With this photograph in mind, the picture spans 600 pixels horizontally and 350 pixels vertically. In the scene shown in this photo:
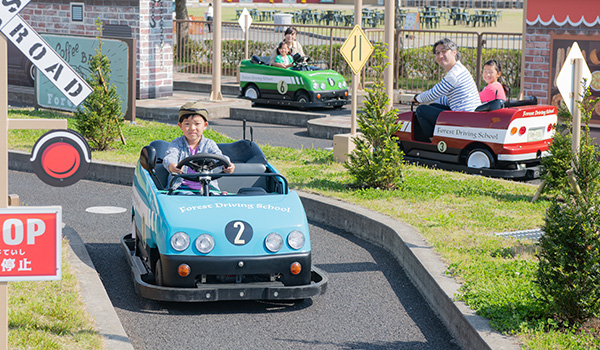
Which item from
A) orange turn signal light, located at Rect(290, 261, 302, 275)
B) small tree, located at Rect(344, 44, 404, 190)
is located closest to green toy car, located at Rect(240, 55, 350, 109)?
small tree, located at Rect(344, 44, 404, 190)

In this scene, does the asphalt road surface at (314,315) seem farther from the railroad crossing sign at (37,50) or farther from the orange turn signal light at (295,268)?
the railroad crossing sign at (37,50)

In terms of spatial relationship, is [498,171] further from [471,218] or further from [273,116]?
[273,116]

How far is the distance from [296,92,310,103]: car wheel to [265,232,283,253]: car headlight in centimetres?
1231

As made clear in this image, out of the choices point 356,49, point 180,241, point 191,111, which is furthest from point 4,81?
point 356,49

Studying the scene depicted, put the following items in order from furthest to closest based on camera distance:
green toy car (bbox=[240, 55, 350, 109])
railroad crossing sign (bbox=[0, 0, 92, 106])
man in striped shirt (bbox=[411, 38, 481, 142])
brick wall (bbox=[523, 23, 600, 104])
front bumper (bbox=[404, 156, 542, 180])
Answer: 1. green toy car (bbox=[240, 55, 350, 109])
2. brick wall (bbox=[523, 23, 600, 104])
3. man in striped shirt (bbox=[411, 38, 481, 142])
4. front bumper (bbox=[404, 156, 542, 180])
5. railroad crossing sign (bbox=[0, 0, 92, 106])

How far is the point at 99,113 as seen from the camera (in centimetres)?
1281

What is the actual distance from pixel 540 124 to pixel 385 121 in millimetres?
2644

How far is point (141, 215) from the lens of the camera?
7.48 metres

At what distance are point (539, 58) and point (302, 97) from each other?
6.45 metres

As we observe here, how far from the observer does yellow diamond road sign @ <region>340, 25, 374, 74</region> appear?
11523 mm

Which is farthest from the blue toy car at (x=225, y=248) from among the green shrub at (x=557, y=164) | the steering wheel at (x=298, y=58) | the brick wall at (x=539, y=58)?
the steering wheel at (x=298, y=58)

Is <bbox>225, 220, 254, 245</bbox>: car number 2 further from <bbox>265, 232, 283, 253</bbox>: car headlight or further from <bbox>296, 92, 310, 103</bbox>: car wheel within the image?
<bbox>296, 92, 310, 103</bbox>: car wheel

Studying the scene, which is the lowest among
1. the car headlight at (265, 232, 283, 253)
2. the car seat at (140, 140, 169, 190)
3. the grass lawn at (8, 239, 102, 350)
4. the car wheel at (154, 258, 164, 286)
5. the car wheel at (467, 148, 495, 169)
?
the grass lawn at (8, 239, 102, 350)

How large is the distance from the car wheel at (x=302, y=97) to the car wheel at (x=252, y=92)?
1.13 metres
